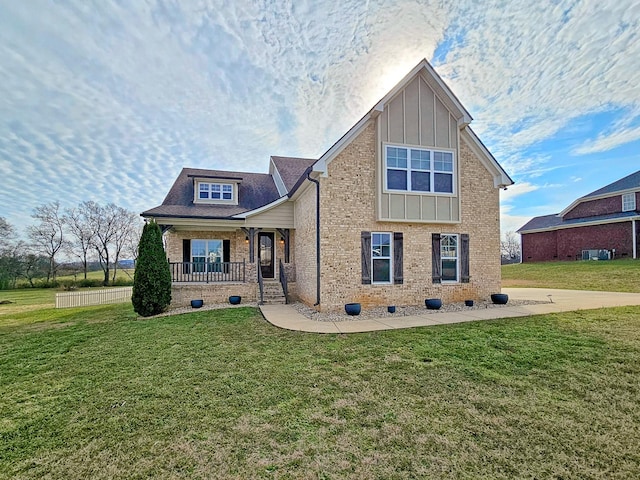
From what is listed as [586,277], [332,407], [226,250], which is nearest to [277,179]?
[226,250]

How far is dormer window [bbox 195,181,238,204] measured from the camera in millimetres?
16172

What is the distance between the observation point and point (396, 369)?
5273 millimetres

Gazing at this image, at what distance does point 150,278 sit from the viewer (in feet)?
37.0

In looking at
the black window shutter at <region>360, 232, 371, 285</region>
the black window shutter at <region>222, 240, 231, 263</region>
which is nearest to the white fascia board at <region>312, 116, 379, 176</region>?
the black window shutter at <region>360, 232, 371, 285</region>

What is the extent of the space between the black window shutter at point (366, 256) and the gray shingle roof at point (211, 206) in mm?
6746

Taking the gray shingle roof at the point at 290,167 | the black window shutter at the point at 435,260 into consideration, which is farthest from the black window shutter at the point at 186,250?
the black window shutter at the point at 435,260

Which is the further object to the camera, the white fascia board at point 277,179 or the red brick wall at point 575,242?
the red brick wall at point 575,242

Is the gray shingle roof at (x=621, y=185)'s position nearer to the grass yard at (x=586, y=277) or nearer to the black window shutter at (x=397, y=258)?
the grass yard at (x=586, y=277)

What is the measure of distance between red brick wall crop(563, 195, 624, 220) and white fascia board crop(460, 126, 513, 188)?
23.0m

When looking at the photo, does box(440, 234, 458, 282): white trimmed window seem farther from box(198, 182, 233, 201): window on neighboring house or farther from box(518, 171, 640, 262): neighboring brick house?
box(518, 171, 640, 262): neighboring brick house

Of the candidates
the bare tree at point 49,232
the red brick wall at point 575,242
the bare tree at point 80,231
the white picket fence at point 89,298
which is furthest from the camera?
the bare tree at point 80,231

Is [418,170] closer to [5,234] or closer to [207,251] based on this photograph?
[207,251]

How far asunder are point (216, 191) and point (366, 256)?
9.68 m

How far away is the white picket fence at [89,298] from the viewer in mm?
17438
